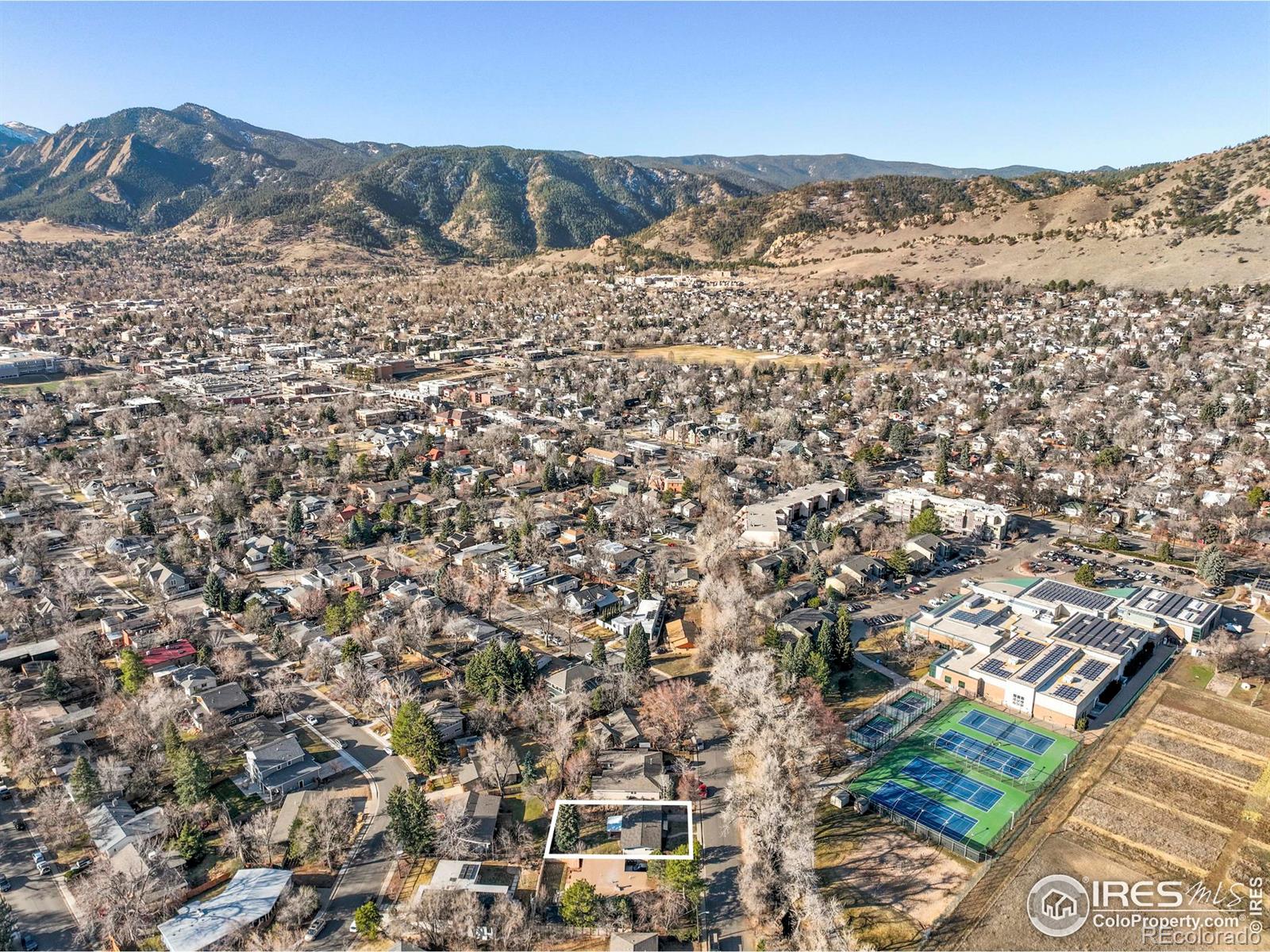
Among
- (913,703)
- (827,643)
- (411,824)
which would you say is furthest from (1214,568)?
(411,824)

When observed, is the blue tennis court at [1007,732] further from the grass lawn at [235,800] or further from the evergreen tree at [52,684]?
the evergreen tree at [52,684]

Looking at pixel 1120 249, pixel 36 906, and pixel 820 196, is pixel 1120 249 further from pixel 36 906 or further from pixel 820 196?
pixel 36 906

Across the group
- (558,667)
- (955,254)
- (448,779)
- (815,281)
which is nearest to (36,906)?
(448,779)

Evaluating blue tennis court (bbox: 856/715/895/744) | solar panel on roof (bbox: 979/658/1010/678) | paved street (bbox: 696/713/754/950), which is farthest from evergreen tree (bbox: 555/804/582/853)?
solar panel on roof (bbox: 979/658/1010/678)

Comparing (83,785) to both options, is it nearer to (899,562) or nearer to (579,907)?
(579,907)

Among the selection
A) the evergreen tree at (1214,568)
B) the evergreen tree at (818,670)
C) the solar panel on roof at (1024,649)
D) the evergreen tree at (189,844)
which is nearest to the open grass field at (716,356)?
the evergreen tree at (1214,568)

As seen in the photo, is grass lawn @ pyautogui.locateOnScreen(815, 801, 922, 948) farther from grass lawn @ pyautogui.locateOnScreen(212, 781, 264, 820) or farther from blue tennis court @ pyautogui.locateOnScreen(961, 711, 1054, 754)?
grass lawn @ pyautogui.locateOnScreen(212, 781, 264, 820)
